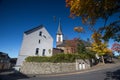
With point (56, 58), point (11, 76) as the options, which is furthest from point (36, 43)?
point (11, 76)

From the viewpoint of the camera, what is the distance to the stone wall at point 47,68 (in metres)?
25.0

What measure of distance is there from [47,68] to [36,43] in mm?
9275

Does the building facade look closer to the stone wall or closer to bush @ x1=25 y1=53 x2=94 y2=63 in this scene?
the stone wall

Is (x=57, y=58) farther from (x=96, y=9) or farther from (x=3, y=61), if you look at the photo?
(x=3, y=61)

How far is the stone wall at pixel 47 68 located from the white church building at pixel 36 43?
3.66 meters

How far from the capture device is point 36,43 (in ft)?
103

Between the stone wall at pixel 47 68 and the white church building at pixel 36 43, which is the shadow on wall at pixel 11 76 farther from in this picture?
the white church building at pixel 36 43

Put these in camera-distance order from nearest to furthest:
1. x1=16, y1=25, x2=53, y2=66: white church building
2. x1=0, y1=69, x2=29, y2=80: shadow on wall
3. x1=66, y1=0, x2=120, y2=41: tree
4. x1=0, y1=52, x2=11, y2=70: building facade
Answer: x1=66, y1=0, x2=120, y2=41: tree, x1=0, y1=69, x2=29, y2=80: shadow on wall, x1=16, y1=25, x2=53, y2=66: white church building, x1=0, y1=52, x2=11, y2=70: building facade

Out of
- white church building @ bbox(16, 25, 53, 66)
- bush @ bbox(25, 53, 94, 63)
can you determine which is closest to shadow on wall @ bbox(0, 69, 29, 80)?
bush @ bbox(25, 53, 94, 63)

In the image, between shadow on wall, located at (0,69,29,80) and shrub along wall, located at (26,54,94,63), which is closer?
shadow on wall, located at (0,69,29,80)

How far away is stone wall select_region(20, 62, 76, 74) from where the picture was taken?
25.0 meters

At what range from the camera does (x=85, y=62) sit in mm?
28750

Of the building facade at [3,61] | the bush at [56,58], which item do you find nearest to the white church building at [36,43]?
the bush at [56,58]

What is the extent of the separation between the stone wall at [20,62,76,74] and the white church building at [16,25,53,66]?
144 inches
